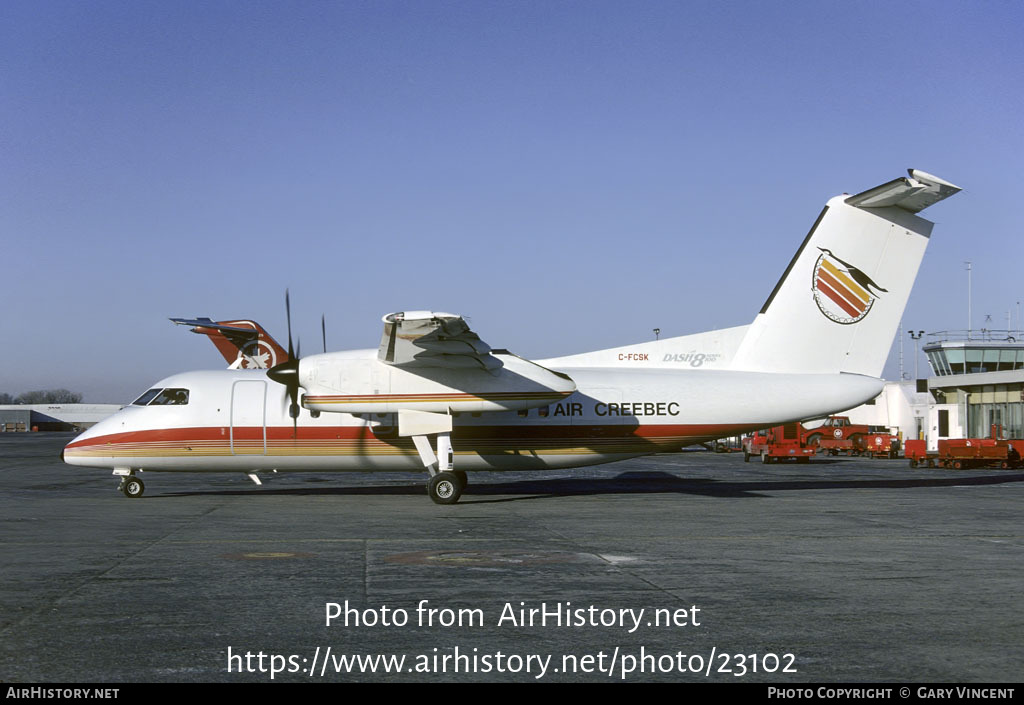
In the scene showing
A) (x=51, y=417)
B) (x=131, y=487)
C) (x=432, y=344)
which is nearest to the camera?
(x=432, y=344)

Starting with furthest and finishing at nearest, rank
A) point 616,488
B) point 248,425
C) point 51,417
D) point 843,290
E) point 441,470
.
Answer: point 51,417
point 616,488
point 248,425
point 843,290
point 441,470

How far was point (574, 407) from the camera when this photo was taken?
71.3 feet

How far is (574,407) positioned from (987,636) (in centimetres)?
1463

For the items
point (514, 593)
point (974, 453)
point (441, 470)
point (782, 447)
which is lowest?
point (782, 447)

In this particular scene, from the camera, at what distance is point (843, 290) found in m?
21.3

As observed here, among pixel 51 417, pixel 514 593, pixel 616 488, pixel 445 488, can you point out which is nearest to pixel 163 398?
pixel 445 488

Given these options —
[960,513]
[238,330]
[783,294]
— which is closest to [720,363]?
[783,294]

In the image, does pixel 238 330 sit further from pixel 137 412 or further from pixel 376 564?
pixel 376 564

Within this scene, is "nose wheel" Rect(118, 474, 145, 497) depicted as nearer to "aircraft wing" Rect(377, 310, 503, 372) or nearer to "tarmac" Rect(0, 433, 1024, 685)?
"tarmac" Rect(0, 433, 1024, 685)

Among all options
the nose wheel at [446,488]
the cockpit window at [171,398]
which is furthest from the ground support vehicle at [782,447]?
the cockpit window at [171,398]

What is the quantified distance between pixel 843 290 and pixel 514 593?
48.6 feet

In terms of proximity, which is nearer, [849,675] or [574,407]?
[849,675]

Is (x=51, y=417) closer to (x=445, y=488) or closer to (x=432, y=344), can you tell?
(x=445, y=488)

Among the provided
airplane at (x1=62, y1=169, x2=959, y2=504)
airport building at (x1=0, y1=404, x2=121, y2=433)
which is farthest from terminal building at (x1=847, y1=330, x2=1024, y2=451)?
airport building at (x1=0, y1=404, x2=121, y2=433)
